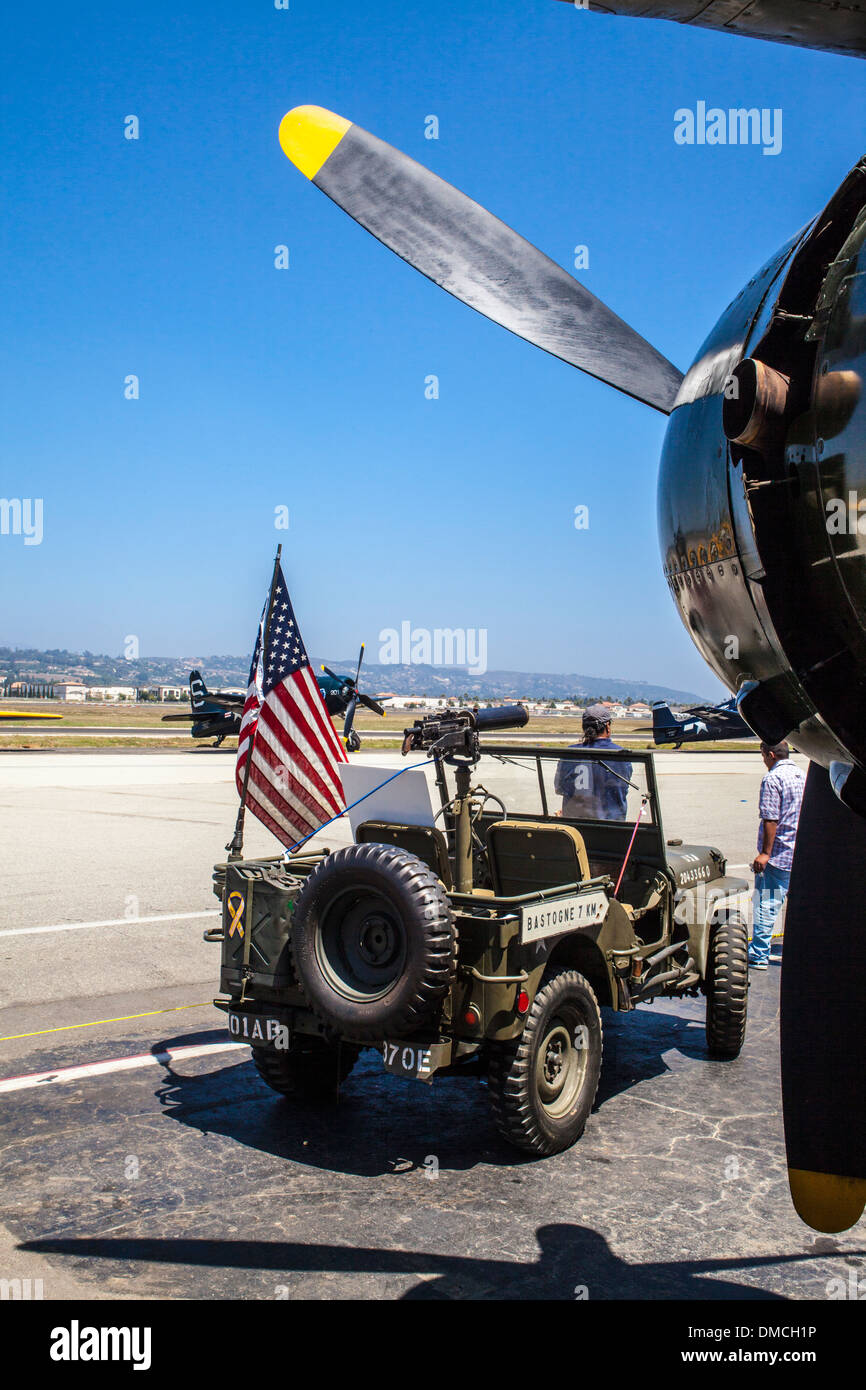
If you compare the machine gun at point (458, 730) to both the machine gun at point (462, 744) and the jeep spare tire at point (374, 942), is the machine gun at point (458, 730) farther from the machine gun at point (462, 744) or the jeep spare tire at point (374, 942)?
the jeep spare tire at point (374, 942)

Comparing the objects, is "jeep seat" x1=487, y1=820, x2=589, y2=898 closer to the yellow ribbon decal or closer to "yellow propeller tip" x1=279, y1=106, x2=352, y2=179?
the yellow ribbon decal

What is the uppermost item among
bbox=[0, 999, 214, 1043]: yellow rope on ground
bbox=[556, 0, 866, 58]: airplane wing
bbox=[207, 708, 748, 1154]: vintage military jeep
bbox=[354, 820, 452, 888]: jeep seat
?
bbox=[556, 0, 866, 58]: airplane wing

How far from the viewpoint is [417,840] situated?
18.2 ft

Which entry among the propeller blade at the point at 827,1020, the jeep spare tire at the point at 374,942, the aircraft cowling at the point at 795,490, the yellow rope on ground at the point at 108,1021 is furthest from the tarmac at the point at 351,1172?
the aircraft cowling at the point at 795,490

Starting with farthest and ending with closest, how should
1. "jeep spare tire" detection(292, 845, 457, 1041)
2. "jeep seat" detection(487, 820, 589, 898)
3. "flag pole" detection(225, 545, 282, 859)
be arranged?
"flag pole" detection(225, 545, 282, 859)
"jeep seat" detection(487, 820, 589, 898)
"jeep spare tire" detection(292, 845, 457, 1041)

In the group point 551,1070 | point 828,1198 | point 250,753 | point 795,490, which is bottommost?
point 551,1070

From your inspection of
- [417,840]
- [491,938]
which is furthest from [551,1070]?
[417,840]

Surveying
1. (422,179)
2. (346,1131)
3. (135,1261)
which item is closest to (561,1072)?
(346,1131)

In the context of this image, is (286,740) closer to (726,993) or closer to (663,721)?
(726,993)

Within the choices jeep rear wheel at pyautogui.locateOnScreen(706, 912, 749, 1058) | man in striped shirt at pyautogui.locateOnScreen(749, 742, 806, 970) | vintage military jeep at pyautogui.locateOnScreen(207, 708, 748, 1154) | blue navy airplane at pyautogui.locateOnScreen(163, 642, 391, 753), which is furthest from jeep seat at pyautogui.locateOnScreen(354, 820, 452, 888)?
blue navy airplane at pyautogui.locateOnScreen(163, 642, 391, 753)

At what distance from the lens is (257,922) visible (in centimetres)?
542

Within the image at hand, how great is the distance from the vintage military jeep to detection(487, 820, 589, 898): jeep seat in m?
0.01

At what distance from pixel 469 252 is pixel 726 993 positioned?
4933mm

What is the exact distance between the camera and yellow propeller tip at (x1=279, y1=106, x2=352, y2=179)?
333cm
